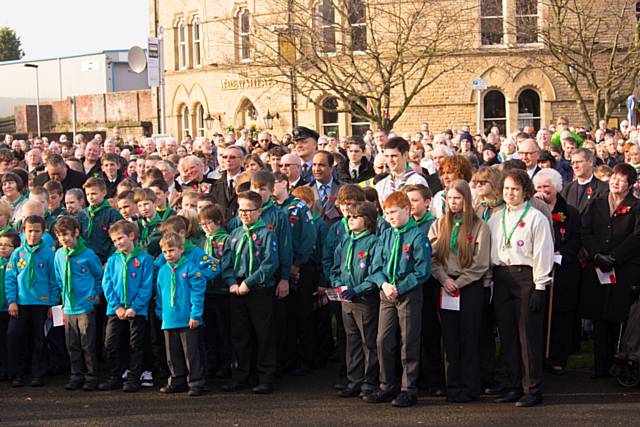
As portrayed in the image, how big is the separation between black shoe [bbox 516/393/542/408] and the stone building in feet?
71.5

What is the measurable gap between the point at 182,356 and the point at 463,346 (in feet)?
8.30

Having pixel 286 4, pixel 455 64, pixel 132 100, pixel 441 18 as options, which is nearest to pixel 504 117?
pixel 455 64

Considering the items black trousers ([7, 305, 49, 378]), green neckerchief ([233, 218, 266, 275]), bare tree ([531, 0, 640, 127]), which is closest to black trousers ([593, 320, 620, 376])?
green neckerchief ([233, 218, 266, 275])

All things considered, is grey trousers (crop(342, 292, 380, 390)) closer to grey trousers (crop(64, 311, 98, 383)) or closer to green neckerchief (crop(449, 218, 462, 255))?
green neckerchief (crop(449, 218, 462, 255))

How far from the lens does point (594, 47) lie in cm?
2962

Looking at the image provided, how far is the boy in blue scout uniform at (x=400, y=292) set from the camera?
789 centimetres

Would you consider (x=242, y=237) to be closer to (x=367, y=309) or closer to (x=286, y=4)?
(x=367, y=309)

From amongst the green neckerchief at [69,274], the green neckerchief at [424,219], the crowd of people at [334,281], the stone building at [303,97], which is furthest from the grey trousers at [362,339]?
the stone building at [303,97]

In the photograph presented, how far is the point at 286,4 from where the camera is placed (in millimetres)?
31109

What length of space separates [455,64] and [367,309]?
2673 cm

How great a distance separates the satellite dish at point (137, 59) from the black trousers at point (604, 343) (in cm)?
1803

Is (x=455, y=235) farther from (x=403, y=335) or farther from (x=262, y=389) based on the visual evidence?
(x=262, y=389)

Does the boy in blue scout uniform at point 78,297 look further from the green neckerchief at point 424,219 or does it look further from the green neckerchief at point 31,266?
the green neckerchief at point 424,219

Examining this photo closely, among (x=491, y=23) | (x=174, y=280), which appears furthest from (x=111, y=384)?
(x=491, y=23)
